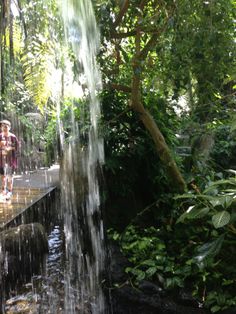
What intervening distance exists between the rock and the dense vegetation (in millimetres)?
959

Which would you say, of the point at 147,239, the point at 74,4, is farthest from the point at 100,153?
the point at 74,4

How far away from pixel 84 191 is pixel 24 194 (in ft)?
6.28

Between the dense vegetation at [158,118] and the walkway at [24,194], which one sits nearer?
the dense vegetation at [158,118]

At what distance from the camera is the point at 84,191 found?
16.4 ft

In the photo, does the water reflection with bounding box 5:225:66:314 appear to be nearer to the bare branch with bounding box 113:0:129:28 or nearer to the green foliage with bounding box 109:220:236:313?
the green foliage with bounding box 109:220:236:313

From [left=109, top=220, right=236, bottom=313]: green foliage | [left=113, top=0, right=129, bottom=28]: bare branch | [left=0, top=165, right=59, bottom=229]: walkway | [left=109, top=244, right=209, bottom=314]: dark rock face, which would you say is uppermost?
[left=113, top=0, right=129, bottom=28]: bare branch

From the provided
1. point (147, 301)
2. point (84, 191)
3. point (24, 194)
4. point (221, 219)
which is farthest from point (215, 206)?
point (24, 194)

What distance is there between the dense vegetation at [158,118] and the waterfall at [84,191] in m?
0.13

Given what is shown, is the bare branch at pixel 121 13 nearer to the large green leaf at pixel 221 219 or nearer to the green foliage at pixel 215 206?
the green foliage at pixel 215 206

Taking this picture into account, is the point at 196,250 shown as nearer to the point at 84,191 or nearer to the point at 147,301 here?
the point at 147,301

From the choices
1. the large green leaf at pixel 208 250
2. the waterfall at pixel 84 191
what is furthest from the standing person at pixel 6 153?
the large green leaf at pixel 208 250

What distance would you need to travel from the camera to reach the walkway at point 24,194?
16.6 ft

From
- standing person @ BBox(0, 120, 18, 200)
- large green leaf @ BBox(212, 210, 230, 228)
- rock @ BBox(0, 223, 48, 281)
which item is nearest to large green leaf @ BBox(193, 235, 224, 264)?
large green leaf @ BBox(212, 210, 230, 228)

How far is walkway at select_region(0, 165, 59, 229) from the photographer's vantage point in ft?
16.6
